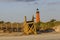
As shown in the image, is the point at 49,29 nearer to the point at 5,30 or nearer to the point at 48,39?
the point at 5,30

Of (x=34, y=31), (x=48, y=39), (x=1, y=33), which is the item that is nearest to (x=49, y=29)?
(x=34, y=31)

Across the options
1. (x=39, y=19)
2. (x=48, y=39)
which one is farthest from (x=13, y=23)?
(x=48, y=39)

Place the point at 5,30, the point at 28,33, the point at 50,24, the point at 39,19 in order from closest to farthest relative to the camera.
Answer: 1. the point at 28,33
2. the point at 5,30
3. the point at 50,24
4. the point at 39,19

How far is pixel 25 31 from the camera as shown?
44.6 metres

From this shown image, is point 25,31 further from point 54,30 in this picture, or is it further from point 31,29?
point 54,30

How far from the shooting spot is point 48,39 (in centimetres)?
3466

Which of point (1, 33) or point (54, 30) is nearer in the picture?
point (1, 33)

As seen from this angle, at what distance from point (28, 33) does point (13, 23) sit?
15.1 metres

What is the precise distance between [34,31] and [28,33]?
1.09 m

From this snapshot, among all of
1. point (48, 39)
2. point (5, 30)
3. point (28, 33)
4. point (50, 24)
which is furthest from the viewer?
point (50, 24)

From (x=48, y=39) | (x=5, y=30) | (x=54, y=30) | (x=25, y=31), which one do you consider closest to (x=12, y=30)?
(x=5, y=30)

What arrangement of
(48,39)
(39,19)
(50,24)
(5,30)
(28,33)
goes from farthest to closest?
(39,19), (50,24), (5,30), (28,33), (48,39)

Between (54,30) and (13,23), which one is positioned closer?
(54,30)

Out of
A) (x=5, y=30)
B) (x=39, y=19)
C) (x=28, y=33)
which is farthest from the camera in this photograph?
(x=39, y=19)
